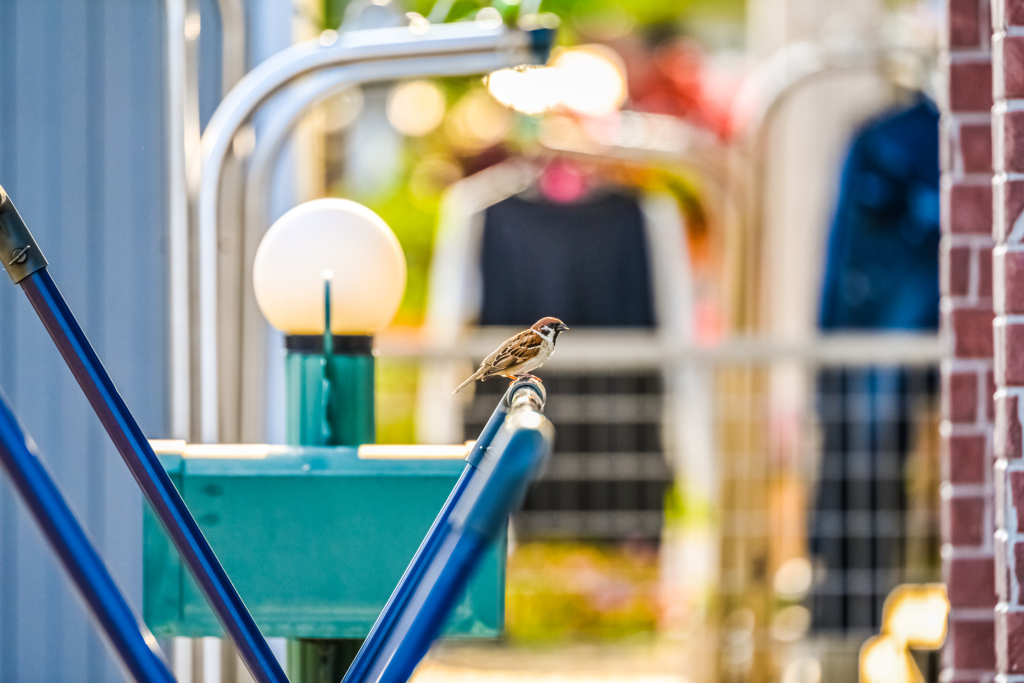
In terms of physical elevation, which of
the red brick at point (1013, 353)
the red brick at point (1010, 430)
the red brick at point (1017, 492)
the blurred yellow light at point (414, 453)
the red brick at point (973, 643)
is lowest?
the red brick at point (973, 643)

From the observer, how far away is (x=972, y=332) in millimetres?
1403

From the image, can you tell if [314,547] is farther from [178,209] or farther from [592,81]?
[592,81]

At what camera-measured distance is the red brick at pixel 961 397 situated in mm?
1404

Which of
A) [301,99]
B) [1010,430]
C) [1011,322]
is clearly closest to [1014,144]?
[1011,322]

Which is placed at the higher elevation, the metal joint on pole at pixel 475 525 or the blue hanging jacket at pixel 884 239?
the blue hanging jacket at pixel 884 239

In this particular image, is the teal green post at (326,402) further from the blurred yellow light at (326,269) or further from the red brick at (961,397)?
the red brick at (961,397)

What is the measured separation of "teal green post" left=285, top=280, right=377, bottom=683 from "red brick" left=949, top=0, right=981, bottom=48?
2.86 ft

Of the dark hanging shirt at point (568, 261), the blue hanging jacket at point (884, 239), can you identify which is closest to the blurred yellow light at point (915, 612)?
the blue hanging jacket at point (884, 239)

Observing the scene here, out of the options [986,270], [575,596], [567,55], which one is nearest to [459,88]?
[567,55]

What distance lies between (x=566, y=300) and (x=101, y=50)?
2.26 m

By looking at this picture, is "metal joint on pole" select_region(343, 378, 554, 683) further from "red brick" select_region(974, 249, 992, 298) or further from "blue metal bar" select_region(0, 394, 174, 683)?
"red brick" select_region(974, 249, 992, 298)

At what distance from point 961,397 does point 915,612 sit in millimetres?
1793

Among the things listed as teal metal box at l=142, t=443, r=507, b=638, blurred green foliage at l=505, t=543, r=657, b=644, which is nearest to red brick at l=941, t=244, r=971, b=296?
teal metal box at l=142, t=443, r=507, b=638

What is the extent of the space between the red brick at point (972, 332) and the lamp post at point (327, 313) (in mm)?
756
